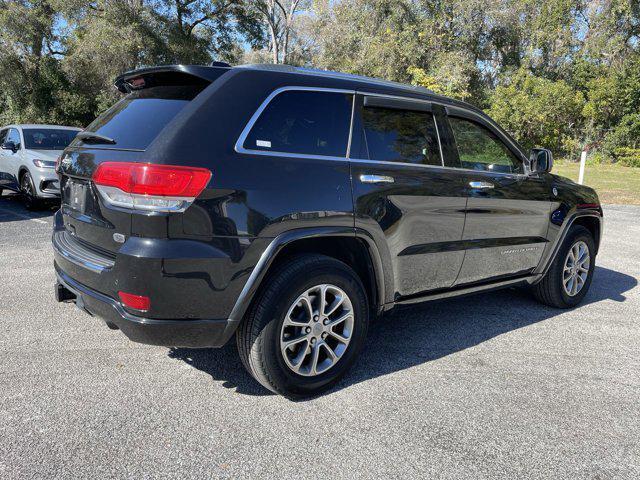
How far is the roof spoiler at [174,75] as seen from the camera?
9.63ft

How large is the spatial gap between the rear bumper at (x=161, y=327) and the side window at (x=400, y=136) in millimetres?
1451

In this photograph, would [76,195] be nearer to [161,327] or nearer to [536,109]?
[161,327]

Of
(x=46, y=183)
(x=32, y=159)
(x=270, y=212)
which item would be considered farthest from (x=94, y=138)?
(x=32, y=159)

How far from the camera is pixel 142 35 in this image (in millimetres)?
20828

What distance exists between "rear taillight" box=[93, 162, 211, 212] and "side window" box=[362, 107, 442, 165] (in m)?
1.22

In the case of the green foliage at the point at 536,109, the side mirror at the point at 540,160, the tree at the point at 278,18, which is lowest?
the side mirror at the point at 540,160

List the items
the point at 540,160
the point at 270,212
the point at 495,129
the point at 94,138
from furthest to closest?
the point at 540,160 → the point at 495,129 → the point at 94,138 → the point at 270,212

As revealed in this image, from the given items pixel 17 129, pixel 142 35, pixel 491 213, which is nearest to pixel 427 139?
pixel 491 213

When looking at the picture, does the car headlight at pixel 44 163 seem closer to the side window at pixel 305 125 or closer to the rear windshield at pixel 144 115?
the rear windshield at pixel 144 115

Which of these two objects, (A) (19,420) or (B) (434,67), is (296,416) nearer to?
(A) (19,420)

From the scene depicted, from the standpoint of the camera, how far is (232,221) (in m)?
2.65

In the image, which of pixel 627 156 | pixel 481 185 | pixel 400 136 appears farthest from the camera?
pixel 627 156

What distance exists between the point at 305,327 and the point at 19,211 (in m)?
9.15

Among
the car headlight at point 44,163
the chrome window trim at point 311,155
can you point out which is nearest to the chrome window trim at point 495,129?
the chrome window trim at point 311,155
